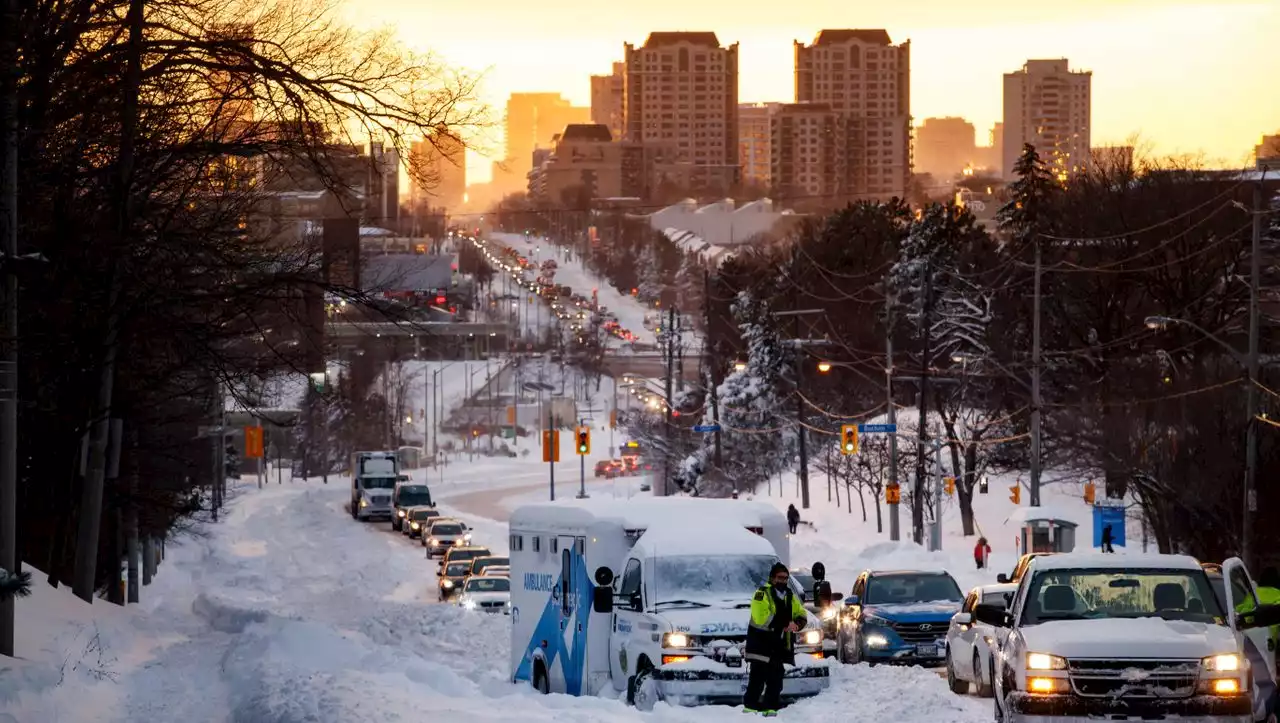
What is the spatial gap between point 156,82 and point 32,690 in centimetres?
738

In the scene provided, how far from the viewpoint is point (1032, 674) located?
1536 centimetres

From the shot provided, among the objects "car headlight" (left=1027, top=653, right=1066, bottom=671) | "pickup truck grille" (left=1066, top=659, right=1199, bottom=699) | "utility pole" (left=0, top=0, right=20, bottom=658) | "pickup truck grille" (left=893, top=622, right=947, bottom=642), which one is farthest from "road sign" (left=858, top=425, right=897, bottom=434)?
"pickup truck grille" (left=1066, top=659, right=1199, bottom=699)

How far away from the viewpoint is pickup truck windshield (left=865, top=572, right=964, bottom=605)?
96.8 ft

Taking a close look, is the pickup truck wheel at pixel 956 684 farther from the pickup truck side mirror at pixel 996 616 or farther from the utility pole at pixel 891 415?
the utility pole at pixel 891 415

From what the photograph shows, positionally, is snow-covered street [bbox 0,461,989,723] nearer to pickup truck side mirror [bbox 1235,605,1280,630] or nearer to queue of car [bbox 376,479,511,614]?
pickup truck side mirror [bbox 1235,605,1280,630]

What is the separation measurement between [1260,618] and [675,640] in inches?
234

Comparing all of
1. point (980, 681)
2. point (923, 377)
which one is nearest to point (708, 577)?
point (980, 681)

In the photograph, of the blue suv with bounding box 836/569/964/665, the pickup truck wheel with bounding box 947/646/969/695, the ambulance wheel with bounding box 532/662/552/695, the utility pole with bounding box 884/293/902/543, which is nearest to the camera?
the pickup truck wheel with bounding box 947/646/969/695

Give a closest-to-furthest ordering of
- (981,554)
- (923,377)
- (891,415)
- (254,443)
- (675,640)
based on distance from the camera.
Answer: (675,640) < (981,554) < (891,415) < (923,377) < (254,443)

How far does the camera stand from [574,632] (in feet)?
73.7

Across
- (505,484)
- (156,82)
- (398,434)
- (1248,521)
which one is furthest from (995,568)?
(398,434)

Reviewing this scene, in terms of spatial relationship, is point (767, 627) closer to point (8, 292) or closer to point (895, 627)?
point (8, 292)

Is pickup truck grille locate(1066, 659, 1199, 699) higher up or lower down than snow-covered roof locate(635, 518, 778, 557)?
lower down

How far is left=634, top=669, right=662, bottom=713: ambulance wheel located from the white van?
0.01m
